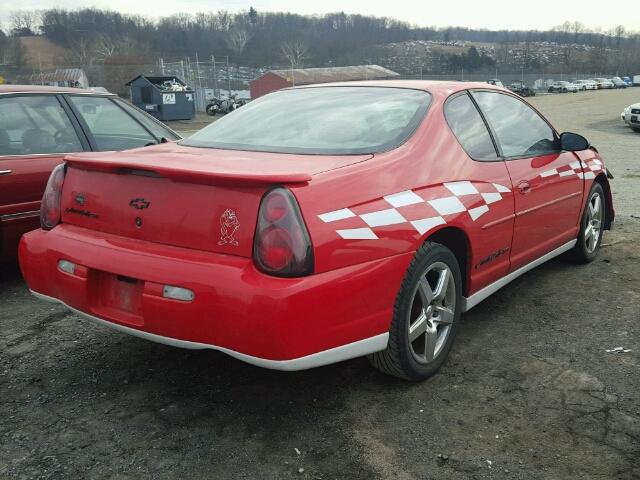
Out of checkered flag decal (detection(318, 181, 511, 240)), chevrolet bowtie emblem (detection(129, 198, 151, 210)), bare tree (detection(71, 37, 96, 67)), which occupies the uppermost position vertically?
bare tree (detection(71, 37, 96, 67))

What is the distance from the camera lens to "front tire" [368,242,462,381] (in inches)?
104

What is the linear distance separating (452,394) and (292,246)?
1.13 metres

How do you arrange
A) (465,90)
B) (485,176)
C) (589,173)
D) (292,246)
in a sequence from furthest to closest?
(589,173)
(465,90)
(485,176)
(292,246)

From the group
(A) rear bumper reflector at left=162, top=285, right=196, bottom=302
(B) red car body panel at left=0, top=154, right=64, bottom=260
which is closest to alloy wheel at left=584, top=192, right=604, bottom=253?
(A) rear bumper reflector at left=162, top=285, right=196, bottom=302

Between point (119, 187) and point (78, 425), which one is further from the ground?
point (119, 187)

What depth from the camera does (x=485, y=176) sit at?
3193mm

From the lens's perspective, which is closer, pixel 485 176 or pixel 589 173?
pixel 485 176

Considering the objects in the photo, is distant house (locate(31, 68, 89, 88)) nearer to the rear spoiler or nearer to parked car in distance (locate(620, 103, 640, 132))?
parked car in distance (locate(620, 103, 640, 132))

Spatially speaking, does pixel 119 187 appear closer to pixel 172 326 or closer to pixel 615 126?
pixel 172 326

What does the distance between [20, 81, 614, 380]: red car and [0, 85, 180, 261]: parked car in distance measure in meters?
1.47

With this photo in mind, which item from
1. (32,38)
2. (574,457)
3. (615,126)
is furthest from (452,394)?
(32,38)

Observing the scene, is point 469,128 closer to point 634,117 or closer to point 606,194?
point 606,194

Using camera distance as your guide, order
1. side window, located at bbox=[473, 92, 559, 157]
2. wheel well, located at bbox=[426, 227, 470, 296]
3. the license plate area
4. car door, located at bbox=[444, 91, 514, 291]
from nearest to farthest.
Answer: the license plate area < wheel well, located at bbox=[426, 227, 470, 296] < car door, located at bbox=[444, 91, 514, 291] < side window, located at bbox=[473, 92, 559, 157]

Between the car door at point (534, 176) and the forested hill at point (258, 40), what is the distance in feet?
249
